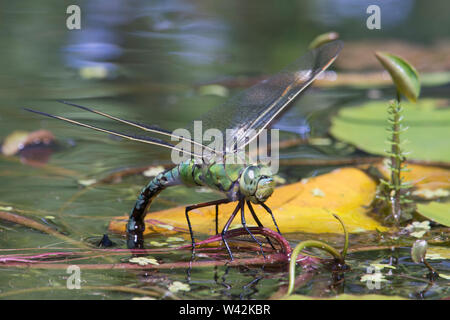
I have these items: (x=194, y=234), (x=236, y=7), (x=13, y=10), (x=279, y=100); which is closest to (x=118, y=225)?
(x=194, y=234)

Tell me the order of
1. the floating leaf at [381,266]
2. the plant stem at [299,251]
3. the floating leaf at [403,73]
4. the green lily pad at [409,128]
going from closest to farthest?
1. the plant stem at [299,251]
2. the floating leaf at [381,266]
3. the floating leaf at [403,73]
4. the green lily pad at [409,128]

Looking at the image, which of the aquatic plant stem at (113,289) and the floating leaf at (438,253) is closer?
the aquatic plant stem at (113,289)

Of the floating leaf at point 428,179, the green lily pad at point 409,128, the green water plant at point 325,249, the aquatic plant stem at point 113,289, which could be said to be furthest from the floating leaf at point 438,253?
the green lily pad at point 409,128

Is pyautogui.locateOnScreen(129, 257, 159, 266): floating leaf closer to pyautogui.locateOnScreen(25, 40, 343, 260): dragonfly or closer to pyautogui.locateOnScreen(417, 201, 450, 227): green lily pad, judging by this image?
pyautogui.locateOnScreen(25, 40, 343, 260): dragonfly

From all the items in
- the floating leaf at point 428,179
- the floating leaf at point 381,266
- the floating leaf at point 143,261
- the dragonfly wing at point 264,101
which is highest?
the dragonfly wing at point 264,101

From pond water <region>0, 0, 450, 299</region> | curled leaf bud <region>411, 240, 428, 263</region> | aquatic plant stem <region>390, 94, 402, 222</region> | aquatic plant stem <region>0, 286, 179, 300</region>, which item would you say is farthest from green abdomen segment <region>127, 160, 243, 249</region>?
aquatic plant stem <region>390, 94, 402, 222</region>

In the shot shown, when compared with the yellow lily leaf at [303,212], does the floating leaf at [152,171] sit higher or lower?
higher

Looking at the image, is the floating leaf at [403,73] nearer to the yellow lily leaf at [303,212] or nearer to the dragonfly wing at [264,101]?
the dragonfly wing at [264,101]

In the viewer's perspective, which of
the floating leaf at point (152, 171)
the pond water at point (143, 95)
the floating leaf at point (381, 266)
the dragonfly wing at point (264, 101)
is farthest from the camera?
the floating leaf at point (152, 171)
